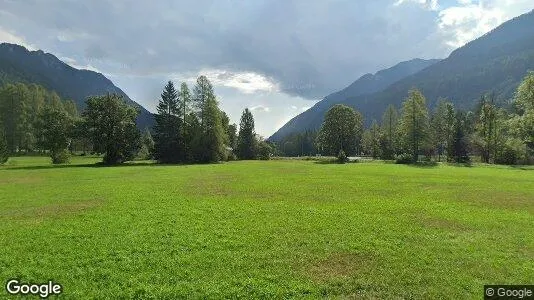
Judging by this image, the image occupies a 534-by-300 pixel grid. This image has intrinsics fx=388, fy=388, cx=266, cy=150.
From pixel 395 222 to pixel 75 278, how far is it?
55.8ft

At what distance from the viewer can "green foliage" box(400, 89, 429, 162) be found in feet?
337

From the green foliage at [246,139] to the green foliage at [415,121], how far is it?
47.5 m

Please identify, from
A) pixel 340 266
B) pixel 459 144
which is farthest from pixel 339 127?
pixel 340 266

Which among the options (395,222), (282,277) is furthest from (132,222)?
(395,222)

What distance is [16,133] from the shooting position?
368 ft

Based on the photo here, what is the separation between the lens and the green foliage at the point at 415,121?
337 ft

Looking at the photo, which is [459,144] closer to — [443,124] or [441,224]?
[443,124]

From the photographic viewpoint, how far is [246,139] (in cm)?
12775

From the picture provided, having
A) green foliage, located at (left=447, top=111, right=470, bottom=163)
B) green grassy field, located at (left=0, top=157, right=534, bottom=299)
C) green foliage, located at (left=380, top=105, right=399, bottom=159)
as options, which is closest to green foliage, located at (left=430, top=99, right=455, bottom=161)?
green foliage, located at (left=447, top=111, right=470, bottom=163)

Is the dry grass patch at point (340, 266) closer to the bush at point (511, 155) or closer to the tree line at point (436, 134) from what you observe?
the tree line at point (436, 134)

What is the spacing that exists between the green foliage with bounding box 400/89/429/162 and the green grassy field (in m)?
73.7
